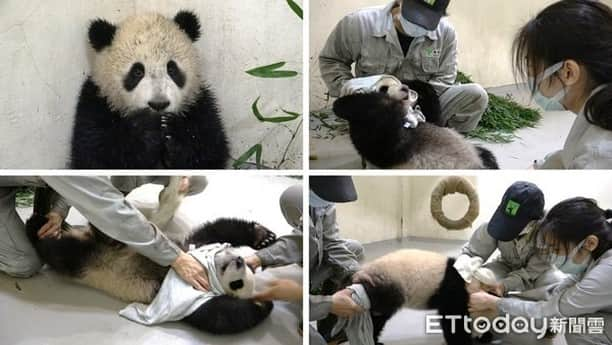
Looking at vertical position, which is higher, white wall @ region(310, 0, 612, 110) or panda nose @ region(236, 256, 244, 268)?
white wall @ region(310, 0, 612, 110)

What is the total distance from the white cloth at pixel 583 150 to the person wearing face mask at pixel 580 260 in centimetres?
7

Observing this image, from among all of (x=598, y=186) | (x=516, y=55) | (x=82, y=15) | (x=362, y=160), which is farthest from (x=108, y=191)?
(x=598, y=186)

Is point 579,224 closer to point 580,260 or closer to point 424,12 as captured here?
point 580,260

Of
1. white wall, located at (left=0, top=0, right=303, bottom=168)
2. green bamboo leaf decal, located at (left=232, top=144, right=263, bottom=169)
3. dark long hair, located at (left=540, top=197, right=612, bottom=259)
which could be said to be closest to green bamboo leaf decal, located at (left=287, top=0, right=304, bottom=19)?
white wall, located at (left=0, top=0, right=303, bottom=168)

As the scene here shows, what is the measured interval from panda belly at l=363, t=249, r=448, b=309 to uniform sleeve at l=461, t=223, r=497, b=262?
49 mm

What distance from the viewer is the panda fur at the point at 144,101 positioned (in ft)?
3.76

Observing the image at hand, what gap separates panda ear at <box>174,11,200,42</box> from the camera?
1.17 metres

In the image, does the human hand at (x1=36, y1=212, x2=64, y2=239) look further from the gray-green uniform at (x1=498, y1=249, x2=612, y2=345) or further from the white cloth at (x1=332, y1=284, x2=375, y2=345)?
the gray-green uniform at (x1=498, y1=249, x2=612, y2=345)

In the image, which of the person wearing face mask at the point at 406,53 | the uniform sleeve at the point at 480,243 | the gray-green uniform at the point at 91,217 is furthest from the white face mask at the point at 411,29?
the gray-green uniform at the point at 91,217

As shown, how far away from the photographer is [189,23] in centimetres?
117

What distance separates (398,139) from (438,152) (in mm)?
82

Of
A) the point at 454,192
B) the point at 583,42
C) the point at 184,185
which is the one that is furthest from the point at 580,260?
the point at 184,185

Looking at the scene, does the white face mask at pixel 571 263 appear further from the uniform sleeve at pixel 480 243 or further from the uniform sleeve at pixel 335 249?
the uniform sleeve at pixel 335 249

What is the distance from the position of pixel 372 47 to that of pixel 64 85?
623mm
